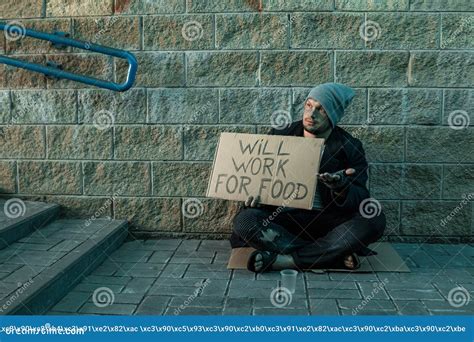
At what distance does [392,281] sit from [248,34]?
2.32 m

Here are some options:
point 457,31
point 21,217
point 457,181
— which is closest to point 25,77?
point 21,217

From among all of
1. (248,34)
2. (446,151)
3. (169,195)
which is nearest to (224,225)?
(169,195)

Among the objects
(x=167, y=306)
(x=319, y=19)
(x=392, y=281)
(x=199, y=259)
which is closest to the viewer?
(x=167, y=306)

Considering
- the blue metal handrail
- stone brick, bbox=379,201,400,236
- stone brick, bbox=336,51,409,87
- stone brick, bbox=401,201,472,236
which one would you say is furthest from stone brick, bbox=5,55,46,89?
stone brick, bbox=401,201,472,236

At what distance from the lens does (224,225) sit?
4949mm

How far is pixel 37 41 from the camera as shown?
16.4 feet

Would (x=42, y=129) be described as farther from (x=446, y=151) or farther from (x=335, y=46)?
(x=446, y=151)

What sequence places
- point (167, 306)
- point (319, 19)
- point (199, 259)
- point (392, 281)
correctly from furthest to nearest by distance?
point (319, 19) < point (199, 259) < point (392, 281) < point (167, 306)

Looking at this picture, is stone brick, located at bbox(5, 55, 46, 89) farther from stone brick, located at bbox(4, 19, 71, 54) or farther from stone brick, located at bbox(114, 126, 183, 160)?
stone brick, located at bbox(114, 126, 183, 160)

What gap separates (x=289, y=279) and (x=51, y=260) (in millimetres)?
1569

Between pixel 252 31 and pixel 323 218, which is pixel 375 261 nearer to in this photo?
pixel 323 218

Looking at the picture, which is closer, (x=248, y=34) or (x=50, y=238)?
(x=50, y=238)

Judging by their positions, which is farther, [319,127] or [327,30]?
[327,30]

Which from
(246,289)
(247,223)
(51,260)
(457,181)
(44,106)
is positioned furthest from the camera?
(44,106)
